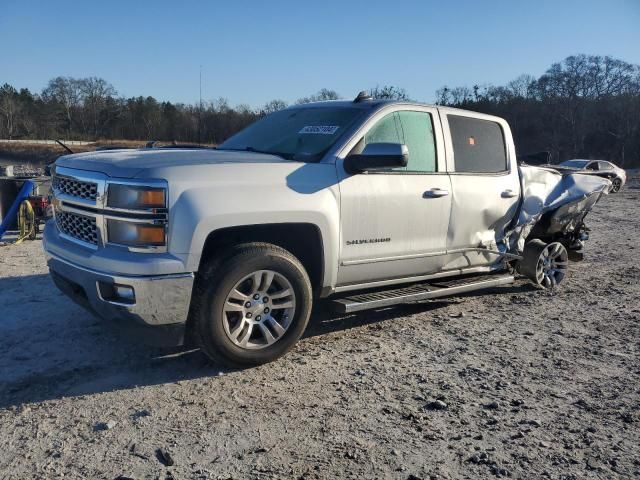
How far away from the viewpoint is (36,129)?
278ft

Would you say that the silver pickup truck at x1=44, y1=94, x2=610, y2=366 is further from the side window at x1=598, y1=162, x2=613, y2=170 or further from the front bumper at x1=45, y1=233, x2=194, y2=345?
the side window at x1=598, y1=162, x2=613, y2=170

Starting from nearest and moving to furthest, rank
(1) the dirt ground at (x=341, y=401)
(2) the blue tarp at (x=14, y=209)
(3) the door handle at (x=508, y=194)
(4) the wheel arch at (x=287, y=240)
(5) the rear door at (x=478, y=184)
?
1. (1) the dirt ground at (x=341, y=401)
2. (4) the wheel arch at (x=287, y=240)
3. (5) the rear door at (x=478, y=184)
4. (3) the door handle at (x=508, y=194)
5. (2) the blue tarp at (x=14, y=209)

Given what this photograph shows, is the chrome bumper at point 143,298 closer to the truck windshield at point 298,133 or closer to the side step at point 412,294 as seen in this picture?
the side step at point 412,294

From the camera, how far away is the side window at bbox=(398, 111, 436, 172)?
194 inches

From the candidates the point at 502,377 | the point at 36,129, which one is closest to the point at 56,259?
the point at 502,377

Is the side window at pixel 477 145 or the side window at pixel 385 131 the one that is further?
the side window at pixel 477 145

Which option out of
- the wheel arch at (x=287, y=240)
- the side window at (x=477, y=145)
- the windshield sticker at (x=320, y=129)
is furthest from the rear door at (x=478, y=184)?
the wheel arch at (x=287, y=240)

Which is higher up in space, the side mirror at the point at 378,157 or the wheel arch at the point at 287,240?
the side mirror at the point at 378,157

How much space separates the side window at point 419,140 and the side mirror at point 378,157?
0.57 m

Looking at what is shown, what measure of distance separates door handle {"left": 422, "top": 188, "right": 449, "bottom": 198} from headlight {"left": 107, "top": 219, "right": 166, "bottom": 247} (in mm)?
2332

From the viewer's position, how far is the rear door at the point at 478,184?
17.3 feet

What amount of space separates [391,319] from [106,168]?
9.73ft

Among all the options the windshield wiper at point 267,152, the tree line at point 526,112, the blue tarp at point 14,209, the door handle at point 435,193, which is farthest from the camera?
the tree line at point 526,112

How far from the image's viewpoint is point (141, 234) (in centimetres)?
357
